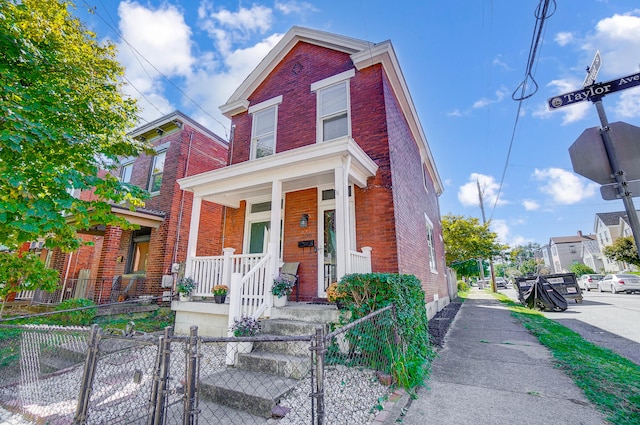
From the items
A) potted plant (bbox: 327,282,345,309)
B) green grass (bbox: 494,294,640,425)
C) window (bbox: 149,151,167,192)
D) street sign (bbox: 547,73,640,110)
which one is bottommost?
green grass (bbox: 494,294,640,425)

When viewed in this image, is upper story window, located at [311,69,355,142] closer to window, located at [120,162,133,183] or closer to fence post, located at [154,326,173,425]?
fence post, located at [154,326,173,425]

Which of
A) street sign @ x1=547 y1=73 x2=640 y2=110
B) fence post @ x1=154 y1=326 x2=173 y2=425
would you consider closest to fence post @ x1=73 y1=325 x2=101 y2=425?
fence post @ x1=154 y1=326 x2=173 y2=425

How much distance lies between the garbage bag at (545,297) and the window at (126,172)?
59.2 feet

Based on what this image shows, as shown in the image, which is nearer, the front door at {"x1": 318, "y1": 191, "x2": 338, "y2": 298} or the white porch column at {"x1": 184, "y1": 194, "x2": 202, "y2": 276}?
the white porch column at {"x1": 184, "y1": 194, "x2": 202, "y2": 276}

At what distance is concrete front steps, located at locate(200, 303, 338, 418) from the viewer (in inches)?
123

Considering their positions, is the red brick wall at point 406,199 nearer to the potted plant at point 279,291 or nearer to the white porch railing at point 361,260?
the white porch railing at point 361,260

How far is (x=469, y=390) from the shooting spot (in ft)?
11.8

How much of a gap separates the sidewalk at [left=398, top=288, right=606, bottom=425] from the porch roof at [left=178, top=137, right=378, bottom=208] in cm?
385

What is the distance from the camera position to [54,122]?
5.16 m

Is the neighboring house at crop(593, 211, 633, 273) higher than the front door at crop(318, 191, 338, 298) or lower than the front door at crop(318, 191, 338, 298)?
higher

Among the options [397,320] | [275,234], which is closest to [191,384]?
[397,320]

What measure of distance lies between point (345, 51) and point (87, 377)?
27.8ft

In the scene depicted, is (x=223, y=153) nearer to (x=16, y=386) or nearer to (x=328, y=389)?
(x=16, y=386)

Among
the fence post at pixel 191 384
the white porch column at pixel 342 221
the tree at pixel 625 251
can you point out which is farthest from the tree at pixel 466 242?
the fence post at pixel 191 384
